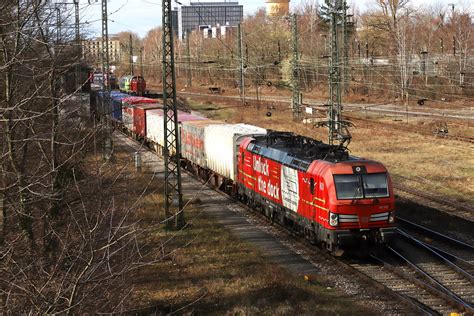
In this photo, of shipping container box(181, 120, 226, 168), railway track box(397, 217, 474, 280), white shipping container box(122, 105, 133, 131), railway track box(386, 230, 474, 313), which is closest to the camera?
railway track box(386, 230, 474, 313)

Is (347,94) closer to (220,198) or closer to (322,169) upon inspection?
(220,198)

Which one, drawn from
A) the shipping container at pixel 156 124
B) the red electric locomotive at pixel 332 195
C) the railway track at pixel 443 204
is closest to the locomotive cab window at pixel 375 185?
the red electric locomotive at pixel 332 195

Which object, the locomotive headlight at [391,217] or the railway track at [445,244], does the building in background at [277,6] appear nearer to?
the railway track at [445,244]

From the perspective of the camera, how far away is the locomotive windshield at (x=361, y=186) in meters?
15.6

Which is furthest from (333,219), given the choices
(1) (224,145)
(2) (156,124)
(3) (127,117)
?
(3) (127,117)

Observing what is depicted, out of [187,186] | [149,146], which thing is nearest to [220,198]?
[187,186]

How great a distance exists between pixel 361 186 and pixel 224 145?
398 inches

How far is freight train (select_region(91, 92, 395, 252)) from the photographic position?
15.7 meters

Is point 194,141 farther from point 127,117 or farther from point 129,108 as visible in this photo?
point 127,117

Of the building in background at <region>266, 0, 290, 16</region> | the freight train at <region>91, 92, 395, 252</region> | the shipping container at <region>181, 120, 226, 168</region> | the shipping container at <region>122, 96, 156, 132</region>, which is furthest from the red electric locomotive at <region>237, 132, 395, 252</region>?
the building in background at <region>266, 0, 290, 16</region>

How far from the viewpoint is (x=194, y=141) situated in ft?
98.8

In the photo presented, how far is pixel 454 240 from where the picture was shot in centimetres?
1795

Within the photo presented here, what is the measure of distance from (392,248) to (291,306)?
5.80 meters

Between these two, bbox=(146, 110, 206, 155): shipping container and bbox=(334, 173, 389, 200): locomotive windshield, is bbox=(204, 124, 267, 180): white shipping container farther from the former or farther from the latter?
bbox=(334, 173, 389, 200): locomotive windshield
